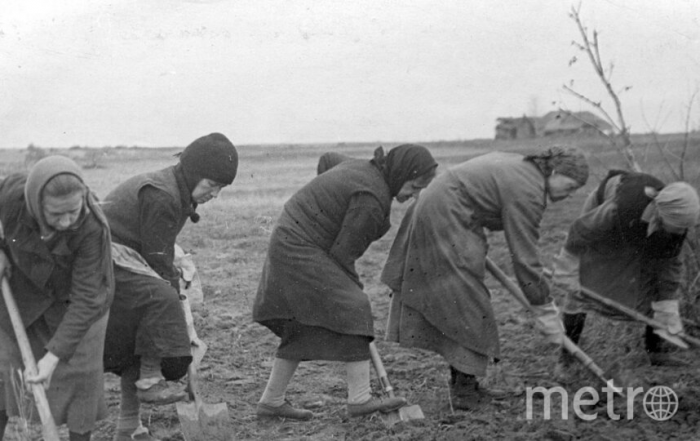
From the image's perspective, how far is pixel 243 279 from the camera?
721 cm

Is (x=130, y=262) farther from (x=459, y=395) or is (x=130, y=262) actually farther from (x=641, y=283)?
(x=641, y=283)

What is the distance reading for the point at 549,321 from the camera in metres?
4.02

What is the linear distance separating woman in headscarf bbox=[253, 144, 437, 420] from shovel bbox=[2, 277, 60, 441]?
3.93 feet

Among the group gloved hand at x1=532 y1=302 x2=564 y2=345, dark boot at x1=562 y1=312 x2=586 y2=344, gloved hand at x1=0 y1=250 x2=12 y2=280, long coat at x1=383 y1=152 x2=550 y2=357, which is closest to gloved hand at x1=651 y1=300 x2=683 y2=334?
dark boot at x1=562 y1=312 x2=586 y2=344

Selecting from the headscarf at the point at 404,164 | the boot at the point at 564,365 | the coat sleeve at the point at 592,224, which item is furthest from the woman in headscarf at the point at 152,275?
the boot at the point at 564,365

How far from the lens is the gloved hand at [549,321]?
401 cm

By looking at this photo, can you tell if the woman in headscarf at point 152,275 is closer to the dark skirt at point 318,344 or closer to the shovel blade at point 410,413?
the dark skirt at point 318,344

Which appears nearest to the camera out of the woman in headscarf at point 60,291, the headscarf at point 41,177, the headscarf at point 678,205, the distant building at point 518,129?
the headscarf at point 41,177

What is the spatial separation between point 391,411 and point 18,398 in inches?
68.7

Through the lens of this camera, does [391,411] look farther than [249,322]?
No

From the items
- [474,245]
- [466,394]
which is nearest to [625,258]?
[474,245]

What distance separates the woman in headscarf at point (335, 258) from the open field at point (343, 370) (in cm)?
38

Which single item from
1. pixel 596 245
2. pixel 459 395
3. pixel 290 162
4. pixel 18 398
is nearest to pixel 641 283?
pixel 596 245

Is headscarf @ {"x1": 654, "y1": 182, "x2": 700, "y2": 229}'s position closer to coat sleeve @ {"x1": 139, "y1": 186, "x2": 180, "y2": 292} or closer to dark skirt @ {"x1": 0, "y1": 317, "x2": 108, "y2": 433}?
coat sleeve @ {"x1": 139, "y1": 186, "x2": 180, "y2": 292}
